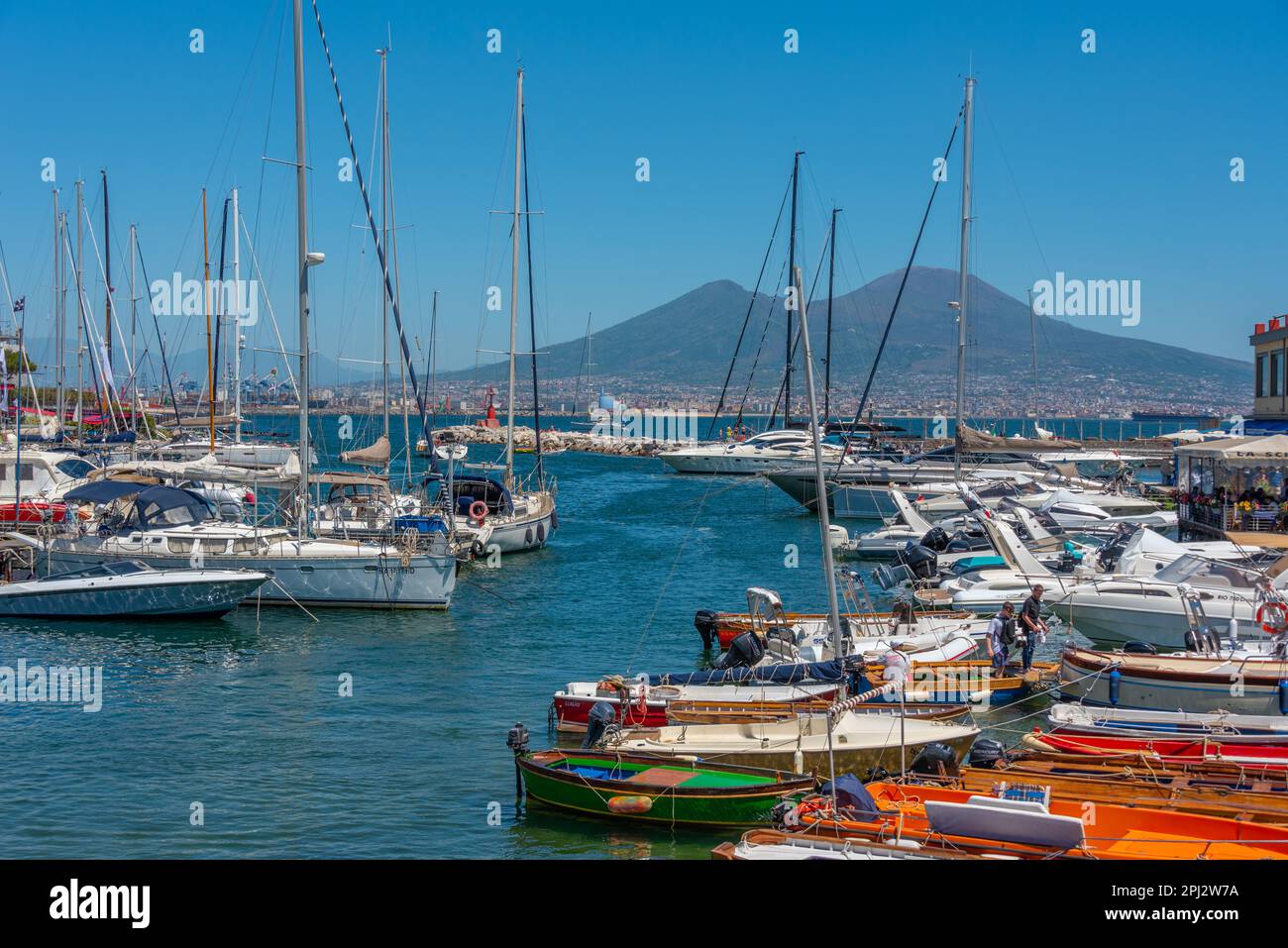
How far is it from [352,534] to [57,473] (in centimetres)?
1699

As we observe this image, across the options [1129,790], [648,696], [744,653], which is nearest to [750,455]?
[744,653]

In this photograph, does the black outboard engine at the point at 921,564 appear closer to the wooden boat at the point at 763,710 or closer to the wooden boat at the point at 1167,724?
the wooden boat at the point at 763,710

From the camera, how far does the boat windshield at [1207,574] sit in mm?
23719

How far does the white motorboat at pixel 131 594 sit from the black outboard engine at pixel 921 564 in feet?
54.4

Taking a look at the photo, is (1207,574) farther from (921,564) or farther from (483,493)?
(483,493)

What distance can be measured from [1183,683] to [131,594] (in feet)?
73.6

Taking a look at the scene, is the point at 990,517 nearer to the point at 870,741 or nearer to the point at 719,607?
the point at 719,607

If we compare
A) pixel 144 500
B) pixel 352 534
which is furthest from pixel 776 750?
pixel 144 500

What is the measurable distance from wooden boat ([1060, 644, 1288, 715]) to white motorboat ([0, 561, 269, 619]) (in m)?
18.5

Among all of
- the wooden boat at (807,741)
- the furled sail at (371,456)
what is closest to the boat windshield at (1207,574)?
the wooden boat at (807,741)

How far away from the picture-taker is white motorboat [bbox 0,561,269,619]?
2736 cm

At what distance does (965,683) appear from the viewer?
20.6m

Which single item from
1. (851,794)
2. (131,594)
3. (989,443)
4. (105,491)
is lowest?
(851,794)

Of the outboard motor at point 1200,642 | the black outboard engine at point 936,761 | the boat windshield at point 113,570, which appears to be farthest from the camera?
the boat windshield at point 113,570
